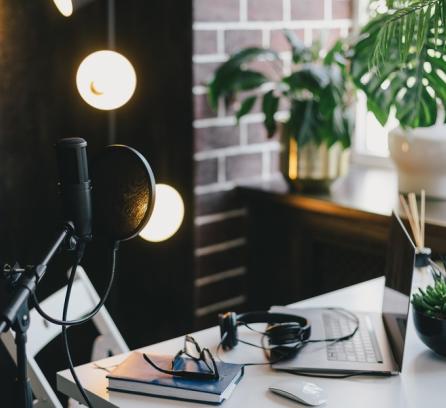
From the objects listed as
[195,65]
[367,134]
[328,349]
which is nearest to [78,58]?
[195,65]

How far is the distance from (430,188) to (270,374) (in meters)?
1.08

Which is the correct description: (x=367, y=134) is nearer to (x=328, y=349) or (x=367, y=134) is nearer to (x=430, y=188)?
(x=430, y=188)

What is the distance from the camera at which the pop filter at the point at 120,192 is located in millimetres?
1197

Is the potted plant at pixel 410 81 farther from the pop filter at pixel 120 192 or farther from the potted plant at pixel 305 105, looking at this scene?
the pop filter at pixel 120 192

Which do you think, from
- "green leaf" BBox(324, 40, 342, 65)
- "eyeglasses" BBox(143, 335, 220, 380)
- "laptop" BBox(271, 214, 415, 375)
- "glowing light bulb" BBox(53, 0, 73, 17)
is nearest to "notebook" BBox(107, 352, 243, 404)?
"eyeglasses" BBox(143, 335, 220, 380)

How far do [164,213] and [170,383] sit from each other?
0.49 m

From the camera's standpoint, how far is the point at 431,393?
54.9 inches

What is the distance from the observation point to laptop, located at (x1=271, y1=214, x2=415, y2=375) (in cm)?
148

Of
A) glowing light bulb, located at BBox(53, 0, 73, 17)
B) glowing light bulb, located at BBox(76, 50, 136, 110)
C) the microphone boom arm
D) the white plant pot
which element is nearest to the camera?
the microphone boom arm

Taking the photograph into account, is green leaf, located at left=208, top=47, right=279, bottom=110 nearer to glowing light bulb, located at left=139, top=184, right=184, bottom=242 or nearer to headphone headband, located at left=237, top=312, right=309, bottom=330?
glowing light bulb, located at left=139, top=184, right=184, bottom=242

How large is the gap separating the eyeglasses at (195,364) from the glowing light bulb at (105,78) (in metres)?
0.74

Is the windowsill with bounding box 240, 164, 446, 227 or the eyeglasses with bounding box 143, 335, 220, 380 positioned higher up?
the windowsill with bounding box 240, 164, 446, 227

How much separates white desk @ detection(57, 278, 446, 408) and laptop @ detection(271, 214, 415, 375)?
0.10ft

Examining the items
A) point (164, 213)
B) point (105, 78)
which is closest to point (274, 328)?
point (164, 213)
